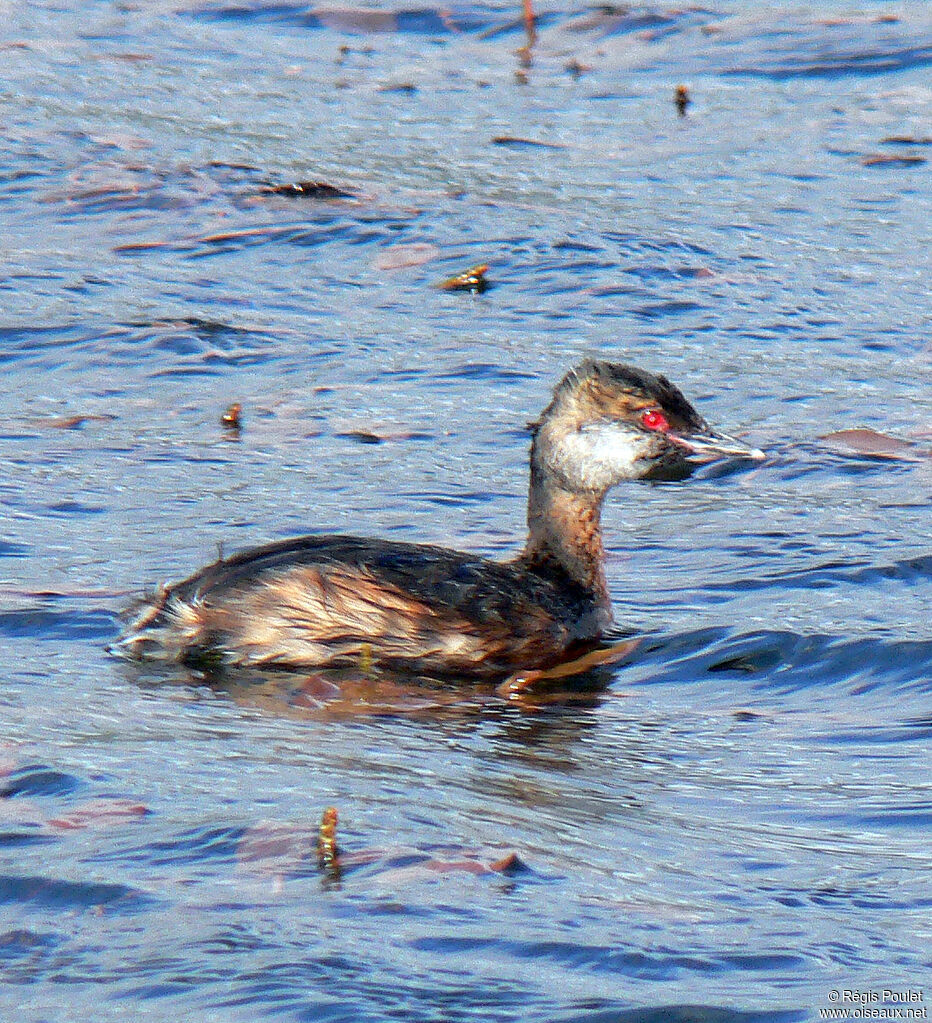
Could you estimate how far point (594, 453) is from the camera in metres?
6.86

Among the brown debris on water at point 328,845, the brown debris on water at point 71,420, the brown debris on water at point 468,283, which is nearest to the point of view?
the brown debris on water at point 328,845

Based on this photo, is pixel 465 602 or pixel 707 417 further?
pixel 707 417

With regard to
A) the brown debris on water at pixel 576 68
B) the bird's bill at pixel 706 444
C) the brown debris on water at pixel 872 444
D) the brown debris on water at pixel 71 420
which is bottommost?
the brown debris on water at pixel 872 444

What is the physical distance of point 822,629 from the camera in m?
6.16

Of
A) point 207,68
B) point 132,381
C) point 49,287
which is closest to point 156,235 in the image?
point 49,287

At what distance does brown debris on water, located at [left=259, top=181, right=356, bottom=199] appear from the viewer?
35.1ft

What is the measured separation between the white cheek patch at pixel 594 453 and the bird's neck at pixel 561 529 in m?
0.05

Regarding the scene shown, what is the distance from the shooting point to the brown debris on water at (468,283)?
376 inches

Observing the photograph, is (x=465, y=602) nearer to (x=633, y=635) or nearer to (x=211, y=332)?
(x=633, y=635)

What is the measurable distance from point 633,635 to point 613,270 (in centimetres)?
377

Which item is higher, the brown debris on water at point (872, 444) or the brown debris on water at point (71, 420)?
the brown debris on water at point (71, 420)

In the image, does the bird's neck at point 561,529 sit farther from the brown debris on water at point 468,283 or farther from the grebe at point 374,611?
the brown debris on water at point 468,283

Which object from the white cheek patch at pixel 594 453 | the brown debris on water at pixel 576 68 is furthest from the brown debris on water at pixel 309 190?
the white cheek patch at pixel 594 453

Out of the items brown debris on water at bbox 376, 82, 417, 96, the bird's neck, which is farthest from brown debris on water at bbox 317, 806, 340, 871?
brown debris on water at bbox 376, 82, 417, 96
